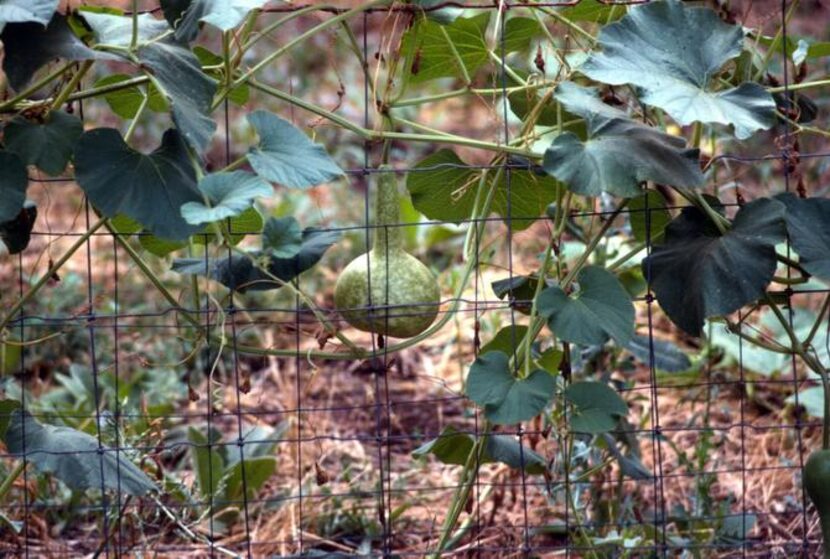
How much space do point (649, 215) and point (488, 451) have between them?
507mm

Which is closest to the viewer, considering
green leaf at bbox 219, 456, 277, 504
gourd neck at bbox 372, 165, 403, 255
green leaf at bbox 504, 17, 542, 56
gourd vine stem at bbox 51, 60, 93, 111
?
gourd vine stem at bbox 51, 60, 93, 111

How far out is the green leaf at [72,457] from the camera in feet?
6.38

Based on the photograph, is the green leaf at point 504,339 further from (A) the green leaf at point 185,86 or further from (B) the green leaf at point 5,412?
(B) the green leaf at point 5,412

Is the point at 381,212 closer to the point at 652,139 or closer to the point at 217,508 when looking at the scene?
the point at 652,139

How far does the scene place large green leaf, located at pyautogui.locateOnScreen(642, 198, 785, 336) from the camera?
186 centimetres

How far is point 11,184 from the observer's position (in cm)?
175

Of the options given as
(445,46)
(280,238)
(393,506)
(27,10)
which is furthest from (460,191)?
(393,506)

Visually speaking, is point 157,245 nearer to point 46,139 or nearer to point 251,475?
point 46,139

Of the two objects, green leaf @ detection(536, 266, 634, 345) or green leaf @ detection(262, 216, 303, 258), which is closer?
green leaf @ detection(262, 216, 303, 258)

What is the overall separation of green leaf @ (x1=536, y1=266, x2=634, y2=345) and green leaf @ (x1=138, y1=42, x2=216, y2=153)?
58 centimetres

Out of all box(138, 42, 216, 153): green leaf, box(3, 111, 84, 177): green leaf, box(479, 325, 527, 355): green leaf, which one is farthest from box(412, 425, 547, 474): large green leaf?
box(3, 111, 84, 177): green leaf

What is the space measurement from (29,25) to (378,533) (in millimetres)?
1397

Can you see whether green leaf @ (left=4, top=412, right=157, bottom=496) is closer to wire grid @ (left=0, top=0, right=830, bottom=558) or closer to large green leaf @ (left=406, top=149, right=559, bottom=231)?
wire grid @ (left=0, top=0, right=830, bottom=558)

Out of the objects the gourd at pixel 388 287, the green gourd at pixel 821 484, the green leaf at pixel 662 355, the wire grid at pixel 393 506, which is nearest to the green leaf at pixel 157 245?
the wire grid at pixel 393 506
